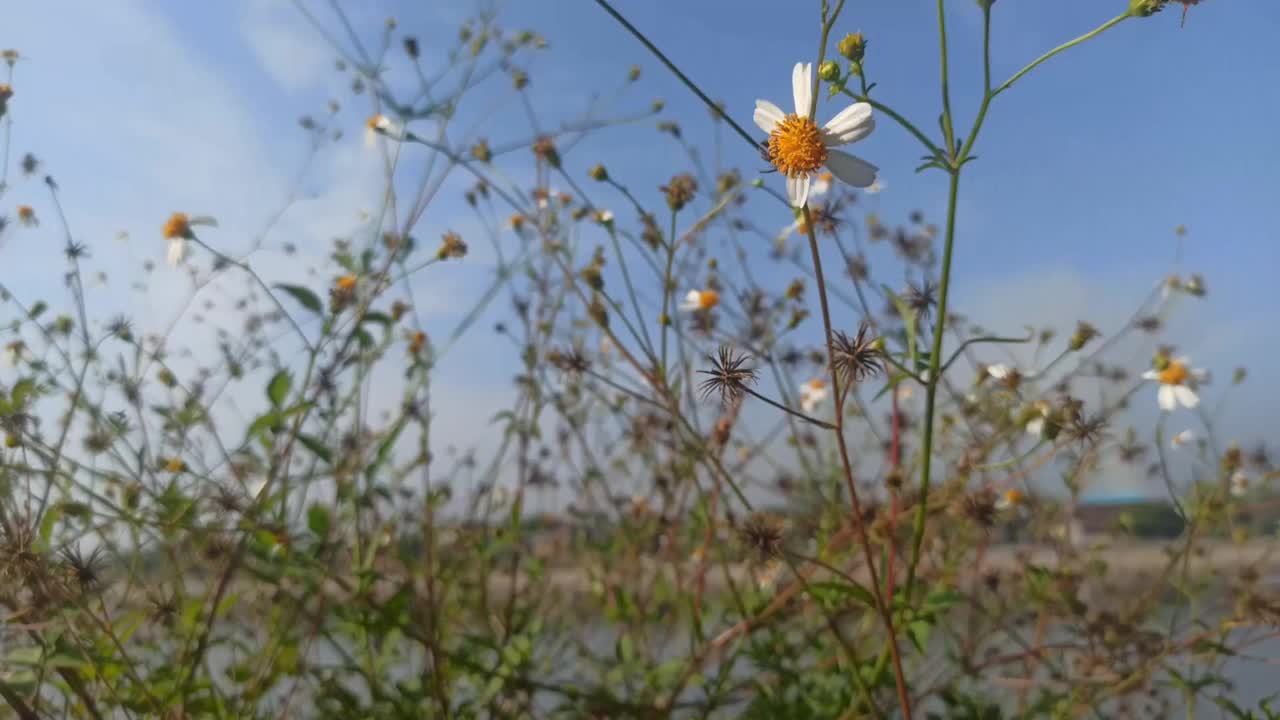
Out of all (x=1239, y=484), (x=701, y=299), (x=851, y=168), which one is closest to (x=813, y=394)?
(x=701, y=299)

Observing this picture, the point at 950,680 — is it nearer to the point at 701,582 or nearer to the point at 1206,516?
the point at 701,582

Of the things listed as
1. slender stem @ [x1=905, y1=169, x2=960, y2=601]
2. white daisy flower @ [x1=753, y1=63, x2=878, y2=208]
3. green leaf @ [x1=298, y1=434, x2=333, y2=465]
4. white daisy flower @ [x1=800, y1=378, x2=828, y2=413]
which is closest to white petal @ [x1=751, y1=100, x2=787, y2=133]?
white daisy flower @ [x1=753, y1=63, x2=878, y2=208]

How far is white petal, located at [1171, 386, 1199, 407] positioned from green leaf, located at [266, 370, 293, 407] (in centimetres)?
140

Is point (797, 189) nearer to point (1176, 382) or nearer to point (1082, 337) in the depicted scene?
point (1082, 337)

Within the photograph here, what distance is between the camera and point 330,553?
3.27 feet

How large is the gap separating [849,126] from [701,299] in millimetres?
782

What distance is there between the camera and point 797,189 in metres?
0.67

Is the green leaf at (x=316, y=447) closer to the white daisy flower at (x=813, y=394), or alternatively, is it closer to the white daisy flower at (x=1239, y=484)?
the white daisy flower at (x=813, y=394)

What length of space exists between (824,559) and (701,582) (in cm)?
26

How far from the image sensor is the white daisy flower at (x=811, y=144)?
2.07 feet

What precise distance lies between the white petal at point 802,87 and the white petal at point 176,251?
1.14 m

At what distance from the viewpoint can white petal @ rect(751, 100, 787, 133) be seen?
0.70 m

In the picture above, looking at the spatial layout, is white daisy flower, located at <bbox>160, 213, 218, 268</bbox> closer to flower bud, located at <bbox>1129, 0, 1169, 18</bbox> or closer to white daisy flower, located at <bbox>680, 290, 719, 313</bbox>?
white daisy flower, located at <bbox>680, 290, 719, 313</bbox>

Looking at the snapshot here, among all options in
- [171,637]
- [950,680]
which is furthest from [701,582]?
[171,637]
